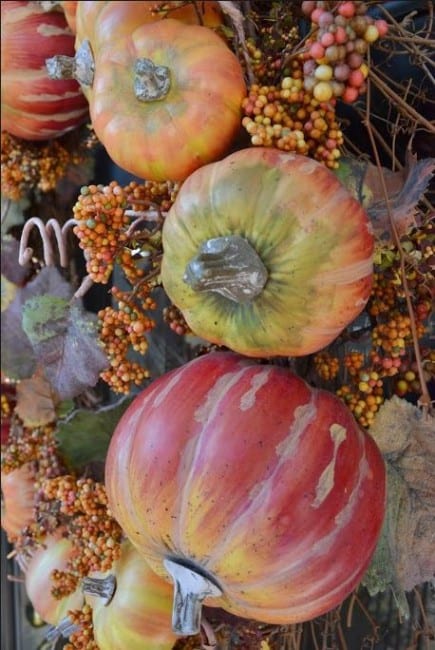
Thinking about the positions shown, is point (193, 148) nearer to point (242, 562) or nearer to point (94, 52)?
point (94, 52)

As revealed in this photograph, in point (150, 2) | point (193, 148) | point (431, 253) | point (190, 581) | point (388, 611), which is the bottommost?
point (388, 611)

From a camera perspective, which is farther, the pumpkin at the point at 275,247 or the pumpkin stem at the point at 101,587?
the pumpkin stem at the point at 101,587

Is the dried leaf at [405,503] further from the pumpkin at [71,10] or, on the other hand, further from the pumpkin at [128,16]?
the pumpkin at [71,10]

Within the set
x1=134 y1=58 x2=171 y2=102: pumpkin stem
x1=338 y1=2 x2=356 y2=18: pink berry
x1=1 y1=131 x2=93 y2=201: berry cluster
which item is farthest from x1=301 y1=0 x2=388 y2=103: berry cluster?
x1=1 y1=131 x2=93 y2=201: berry cluster

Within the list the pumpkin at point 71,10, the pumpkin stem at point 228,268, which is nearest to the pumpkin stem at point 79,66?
the pumpkin at point 71,10

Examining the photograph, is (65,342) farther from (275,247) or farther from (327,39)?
(327,39)

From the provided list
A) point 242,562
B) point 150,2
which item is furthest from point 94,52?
point 242,562

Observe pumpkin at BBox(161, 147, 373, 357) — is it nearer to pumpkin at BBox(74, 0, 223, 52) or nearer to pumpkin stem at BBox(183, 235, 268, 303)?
pumpkin stem at BBox(183, 235, 268, 303)
